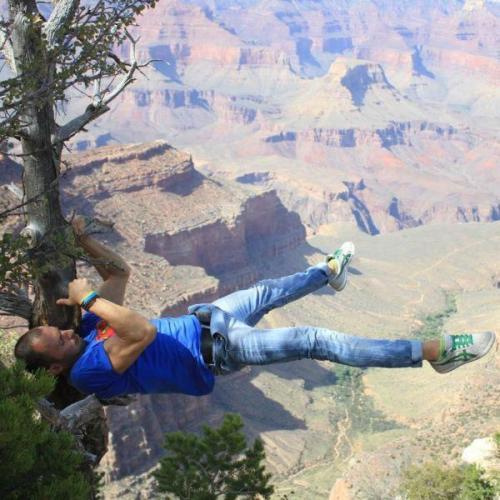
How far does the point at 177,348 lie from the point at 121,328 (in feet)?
3.03

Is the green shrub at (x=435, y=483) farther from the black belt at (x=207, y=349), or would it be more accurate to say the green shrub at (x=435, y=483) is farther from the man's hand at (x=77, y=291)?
the man's hand at (x=77, y=291)

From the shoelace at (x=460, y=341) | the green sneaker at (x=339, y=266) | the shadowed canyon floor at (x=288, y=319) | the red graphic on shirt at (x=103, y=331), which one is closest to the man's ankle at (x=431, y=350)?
the shoelace at (x=460, y=341)

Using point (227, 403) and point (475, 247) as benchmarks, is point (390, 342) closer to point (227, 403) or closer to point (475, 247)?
point (227, 403)

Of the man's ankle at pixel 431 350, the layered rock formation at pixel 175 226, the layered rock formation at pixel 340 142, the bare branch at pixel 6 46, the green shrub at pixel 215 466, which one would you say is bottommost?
the layered rock formation at pixel 340 142

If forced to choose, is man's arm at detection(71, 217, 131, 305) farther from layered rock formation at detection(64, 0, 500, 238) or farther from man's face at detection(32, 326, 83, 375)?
layered rock formation at detection(64, 0, 500, 238)

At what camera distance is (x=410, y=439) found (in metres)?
31.8

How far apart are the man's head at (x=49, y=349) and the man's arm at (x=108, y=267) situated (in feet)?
3.70

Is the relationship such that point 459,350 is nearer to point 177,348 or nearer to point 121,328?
point 177,348

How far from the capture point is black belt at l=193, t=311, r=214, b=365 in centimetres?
805

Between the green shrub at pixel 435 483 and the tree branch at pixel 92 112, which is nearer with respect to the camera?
the tree branch at pixel 92 112

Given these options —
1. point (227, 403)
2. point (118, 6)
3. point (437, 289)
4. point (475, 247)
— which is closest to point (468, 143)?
point (475, 247)

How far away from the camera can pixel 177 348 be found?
7.94 metres

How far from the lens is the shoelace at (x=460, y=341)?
323 inches

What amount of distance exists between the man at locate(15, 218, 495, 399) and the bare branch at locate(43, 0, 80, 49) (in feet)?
6.98
